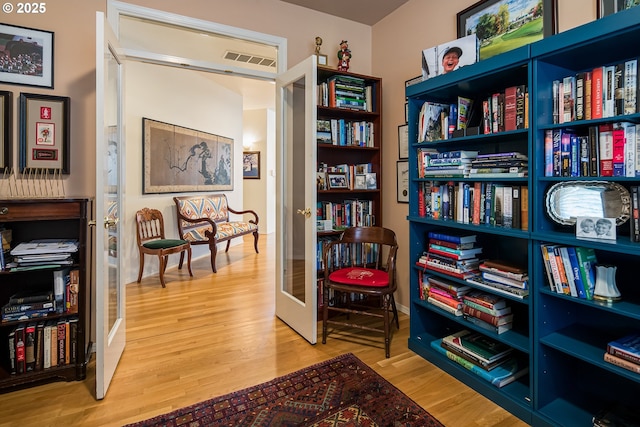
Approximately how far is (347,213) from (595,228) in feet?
6.43

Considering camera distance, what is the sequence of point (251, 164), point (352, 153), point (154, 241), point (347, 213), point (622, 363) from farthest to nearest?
point (251, 164), point (154, 241), point (352, 153), point (347, 213), point (622, 363)

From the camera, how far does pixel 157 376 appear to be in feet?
7.24

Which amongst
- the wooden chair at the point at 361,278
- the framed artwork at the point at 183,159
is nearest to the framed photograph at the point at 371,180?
the wooden chair at the point at 361,278

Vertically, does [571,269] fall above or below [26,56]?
below

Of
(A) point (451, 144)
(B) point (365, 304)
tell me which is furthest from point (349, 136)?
(B) point (365, 304)

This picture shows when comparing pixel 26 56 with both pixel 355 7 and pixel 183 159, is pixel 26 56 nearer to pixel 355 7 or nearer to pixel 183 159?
pixel 355 7

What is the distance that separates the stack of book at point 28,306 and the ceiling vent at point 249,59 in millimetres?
2204

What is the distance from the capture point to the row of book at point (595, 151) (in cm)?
148

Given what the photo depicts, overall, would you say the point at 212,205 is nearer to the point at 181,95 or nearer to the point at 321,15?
the point at 181,95

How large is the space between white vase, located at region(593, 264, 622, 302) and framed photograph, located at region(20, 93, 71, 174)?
318 cm

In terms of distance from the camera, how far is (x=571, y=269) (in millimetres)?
1623

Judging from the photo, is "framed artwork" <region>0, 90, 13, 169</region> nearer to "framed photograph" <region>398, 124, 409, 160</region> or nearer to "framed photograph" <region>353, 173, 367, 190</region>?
"framed photograph" <region>353, 173, 367, 190</region>

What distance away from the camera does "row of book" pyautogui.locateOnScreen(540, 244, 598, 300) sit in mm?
1591

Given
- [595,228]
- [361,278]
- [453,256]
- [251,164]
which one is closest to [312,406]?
[361,278]
